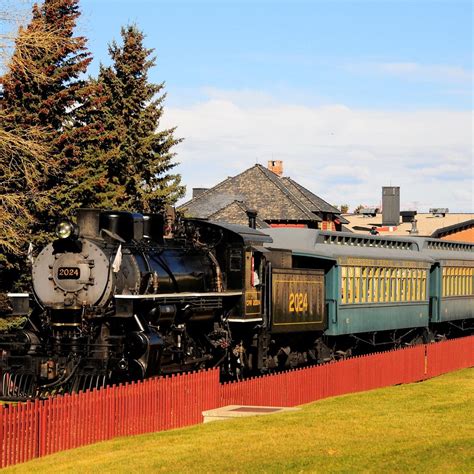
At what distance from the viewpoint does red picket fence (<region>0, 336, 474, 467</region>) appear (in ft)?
48.8

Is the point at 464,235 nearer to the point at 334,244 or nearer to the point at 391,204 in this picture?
the point at 391,204

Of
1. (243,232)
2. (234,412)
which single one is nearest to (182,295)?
(234,412)

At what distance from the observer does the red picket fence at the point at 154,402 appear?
48.8 ft

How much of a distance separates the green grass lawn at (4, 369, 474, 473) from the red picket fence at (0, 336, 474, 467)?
332 mm

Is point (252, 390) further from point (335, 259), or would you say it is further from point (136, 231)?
point (335, 259)

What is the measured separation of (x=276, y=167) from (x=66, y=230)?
2444 inches

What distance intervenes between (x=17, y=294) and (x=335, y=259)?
10.1 meters

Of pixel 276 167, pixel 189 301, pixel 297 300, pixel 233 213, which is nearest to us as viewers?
pixel 189 301

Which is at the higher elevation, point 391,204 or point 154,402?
point 391,204

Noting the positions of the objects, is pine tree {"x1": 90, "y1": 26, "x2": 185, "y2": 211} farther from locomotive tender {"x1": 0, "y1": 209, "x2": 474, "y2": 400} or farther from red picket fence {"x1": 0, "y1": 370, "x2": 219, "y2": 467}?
red picket fence {"x1": 0, "y1": 370, "x2": 219, "y2": 467}

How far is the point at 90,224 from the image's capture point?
2022 centimetres

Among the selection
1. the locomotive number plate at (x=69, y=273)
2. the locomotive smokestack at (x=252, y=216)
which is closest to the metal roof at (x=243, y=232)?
the locomotive smokestack at (x=252, y=216)

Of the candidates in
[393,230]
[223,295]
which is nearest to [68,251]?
[223,295]

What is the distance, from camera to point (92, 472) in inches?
529
